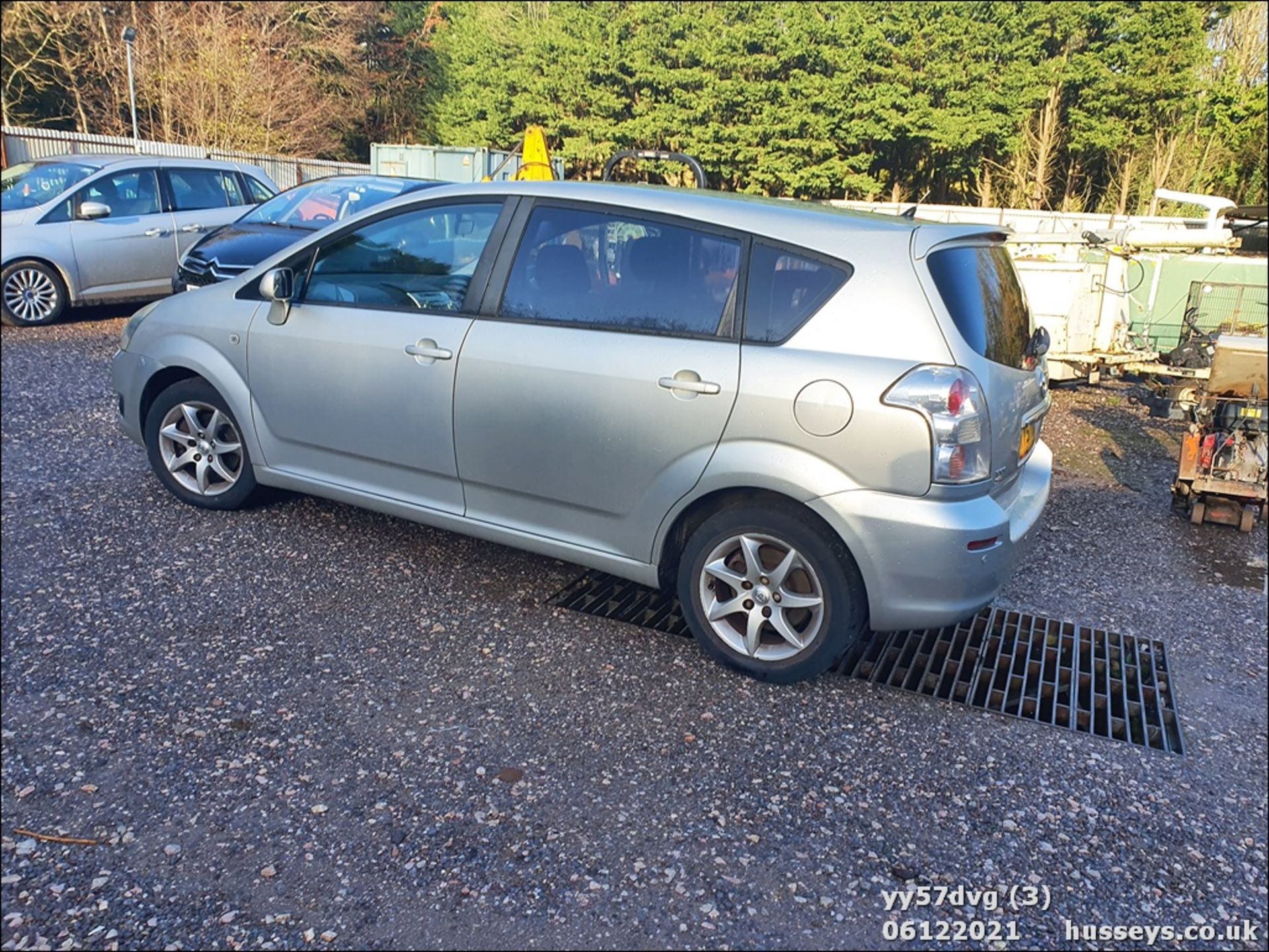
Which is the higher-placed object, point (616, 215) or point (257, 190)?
point (257, 190)

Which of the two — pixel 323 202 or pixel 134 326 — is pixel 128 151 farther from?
pixel 134 326

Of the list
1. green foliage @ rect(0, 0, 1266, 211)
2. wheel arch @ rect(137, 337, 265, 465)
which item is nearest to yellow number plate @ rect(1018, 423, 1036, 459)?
wheel arch @ rect(137, 337, 265, 465)

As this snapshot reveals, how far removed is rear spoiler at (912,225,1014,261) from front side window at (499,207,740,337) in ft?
2.10

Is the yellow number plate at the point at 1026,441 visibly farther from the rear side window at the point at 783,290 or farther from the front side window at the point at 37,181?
the front side window at the point at 37,181

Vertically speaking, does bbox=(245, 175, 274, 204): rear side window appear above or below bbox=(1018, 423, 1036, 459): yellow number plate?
above

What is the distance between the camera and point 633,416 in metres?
3.56

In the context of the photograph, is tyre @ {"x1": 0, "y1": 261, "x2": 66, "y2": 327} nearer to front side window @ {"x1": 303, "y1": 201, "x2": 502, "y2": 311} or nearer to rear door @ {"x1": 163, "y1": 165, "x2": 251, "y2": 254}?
rear door @ {"x1": 163, "y1": 165, "x2": 251, "y2": 254}

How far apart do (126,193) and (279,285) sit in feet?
22.6

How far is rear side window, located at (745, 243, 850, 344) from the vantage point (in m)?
3.37

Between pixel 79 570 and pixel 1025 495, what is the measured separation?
3821 millimetres

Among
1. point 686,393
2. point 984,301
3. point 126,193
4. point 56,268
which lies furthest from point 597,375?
point 126,193

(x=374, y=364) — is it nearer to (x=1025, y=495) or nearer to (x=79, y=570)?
(x=79, y=570)

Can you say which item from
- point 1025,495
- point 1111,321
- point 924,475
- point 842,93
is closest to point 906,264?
point 924,475

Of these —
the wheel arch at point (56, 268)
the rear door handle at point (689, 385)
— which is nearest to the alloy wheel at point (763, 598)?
the rear door handle at point (689, 385)
